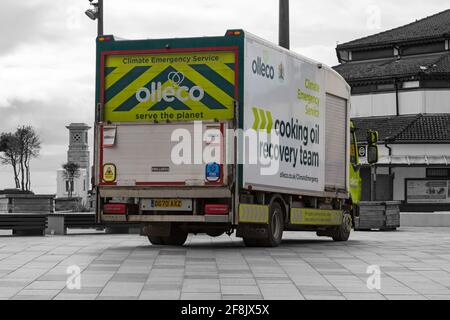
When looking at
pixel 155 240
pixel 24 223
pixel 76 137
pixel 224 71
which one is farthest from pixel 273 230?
pixel 76 137

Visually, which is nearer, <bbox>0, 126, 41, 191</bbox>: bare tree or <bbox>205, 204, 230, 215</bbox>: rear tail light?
<bbox>205, 204, 230, 215</bbox>: rear tail light

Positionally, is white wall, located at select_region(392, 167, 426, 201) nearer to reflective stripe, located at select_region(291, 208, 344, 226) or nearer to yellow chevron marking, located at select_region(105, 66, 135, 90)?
reflective stripe, located at select_region(291, 208, 344, 226)

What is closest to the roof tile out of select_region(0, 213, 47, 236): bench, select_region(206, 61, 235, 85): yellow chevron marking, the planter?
the planter

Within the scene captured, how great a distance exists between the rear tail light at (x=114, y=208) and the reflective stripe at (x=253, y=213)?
7.03ft

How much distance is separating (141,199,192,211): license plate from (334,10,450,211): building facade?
125ft

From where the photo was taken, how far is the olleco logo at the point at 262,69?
703 inches

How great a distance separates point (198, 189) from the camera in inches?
690

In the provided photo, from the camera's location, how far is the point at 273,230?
1905cm

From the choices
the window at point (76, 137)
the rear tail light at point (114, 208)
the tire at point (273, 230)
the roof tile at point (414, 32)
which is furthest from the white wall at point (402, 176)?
the window at point (76, 137)

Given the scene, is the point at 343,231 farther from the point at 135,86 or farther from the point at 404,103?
the point at 404,103

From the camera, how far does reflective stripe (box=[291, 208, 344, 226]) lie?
1997 cm
